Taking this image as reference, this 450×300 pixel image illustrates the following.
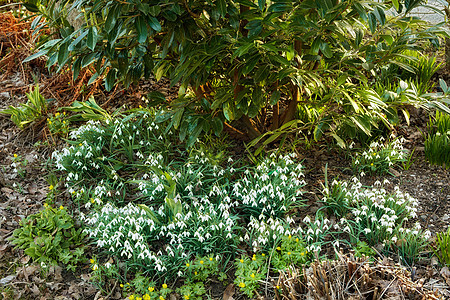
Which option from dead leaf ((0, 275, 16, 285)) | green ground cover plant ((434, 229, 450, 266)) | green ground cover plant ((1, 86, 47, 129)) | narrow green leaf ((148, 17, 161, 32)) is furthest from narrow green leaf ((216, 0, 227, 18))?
green ground cover plant ((1, 86, 47, 129))

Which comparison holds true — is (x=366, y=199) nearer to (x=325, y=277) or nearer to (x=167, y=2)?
(x=325, y=277)

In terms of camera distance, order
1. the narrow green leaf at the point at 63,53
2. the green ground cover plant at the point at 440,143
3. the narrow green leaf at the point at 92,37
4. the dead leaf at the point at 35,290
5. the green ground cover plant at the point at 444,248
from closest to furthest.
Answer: the narrow green leaf at the point at 92,37
the narrow green leaf at the point at 63,53
the green ground cover plant at the point at 444,248
the dead leaf at the point at 35,290
the green ground cover plant at the point at 440,143

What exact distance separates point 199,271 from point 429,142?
201 cm

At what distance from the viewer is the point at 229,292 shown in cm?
261

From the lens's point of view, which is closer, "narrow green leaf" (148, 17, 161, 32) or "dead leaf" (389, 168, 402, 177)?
"narrow green leaf" (148, 17, 161, 32)

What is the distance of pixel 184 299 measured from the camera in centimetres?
254

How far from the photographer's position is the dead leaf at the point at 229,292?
2.57 meters

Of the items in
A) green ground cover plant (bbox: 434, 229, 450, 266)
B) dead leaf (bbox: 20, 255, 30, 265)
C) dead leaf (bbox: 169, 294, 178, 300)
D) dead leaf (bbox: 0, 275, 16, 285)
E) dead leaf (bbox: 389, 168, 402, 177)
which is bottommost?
dead leaf (bbox: 20, 255, 30, 265)

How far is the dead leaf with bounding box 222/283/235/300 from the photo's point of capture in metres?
2.57

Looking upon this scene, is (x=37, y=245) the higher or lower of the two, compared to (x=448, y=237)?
lower

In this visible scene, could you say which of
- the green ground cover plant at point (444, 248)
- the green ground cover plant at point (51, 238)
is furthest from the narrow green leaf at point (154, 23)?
the green ground cover plant at point (444, 248)

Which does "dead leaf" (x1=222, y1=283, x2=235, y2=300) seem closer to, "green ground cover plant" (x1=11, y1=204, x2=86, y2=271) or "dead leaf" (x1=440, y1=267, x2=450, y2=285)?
"green ground cover plant" (x1=11, y1=204, x2=86, y2=271)

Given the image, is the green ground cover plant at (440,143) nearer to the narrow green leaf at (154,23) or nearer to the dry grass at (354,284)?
the dry grass at (354,284)

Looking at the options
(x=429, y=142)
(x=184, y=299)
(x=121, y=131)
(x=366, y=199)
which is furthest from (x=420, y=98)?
(x=121, y=131)
